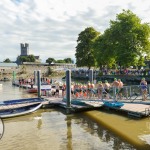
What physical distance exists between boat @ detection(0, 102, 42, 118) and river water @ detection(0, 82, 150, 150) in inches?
18.4

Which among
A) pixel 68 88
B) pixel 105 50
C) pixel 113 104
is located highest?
pixel 105 50

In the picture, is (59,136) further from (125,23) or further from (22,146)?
(125,23)

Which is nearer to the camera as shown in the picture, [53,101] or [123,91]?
[123,91]

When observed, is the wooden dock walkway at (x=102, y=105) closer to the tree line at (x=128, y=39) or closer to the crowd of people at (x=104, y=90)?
the crowd of people at (x=104, y=90)

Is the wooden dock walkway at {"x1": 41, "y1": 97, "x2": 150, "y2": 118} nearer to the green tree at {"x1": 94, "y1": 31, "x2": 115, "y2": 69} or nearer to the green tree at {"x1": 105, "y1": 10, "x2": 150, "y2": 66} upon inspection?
the green tree at {"x1": 105, "y1": 10, "x2": 150, "y2": 66}

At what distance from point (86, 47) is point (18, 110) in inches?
2120

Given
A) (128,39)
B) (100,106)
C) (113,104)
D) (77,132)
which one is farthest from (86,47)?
(77,132)

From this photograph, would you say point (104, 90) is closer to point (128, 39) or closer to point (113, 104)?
point (113, 104)

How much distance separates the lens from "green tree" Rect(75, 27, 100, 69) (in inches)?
2963

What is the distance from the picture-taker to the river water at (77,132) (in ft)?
47.8

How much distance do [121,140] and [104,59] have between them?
42.8 metres

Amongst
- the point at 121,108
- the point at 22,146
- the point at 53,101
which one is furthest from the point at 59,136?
the point at 53,101

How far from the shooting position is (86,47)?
75.4m

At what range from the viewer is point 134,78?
53.2m
